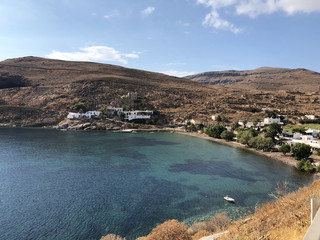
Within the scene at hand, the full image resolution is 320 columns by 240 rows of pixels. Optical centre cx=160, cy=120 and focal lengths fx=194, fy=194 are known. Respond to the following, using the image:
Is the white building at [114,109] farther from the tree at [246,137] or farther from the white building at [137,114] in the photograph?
the tree at [246,137]

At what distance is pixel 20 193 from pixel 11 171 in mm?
10434

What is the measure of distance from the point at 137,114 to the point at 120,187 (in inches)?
2656

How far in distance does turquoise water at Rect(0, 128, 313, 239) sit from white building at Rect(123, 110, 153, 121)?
43.8 meters

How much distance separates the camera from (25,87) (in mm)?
115938

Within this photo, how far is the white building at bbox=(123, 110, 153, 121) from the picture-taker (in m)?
91.1

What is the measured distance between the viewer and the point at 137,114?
92.9 m

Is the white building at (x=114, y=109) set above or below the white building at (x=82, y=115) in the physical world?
above

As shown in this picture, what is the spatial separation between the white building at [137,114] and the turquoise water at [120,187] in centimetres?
4384

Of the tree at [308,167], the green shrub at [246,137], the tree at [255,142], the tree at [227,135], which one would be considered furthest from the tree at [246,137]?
the tree at [308,167]

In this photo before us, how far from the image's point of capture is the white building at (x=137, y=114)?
299ft

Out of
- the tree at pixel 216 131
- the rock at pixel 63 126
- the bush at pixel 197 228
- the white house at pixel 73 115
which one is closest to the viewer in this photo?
the bush at pixel 197 228

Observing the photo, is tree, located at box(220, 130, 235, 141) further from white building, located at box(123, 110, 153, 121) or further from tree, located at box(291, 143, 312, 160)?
white building, located at box(123, 110, 153, 121)

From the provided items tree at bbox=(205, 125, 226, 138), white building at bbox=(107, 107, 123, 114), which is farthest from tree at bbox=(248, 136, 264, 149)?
white building at bbox=(107, 107, 123, 114)

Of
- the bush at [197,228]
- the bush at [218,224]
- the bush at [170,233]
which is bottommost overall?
the bush at [197,228]
